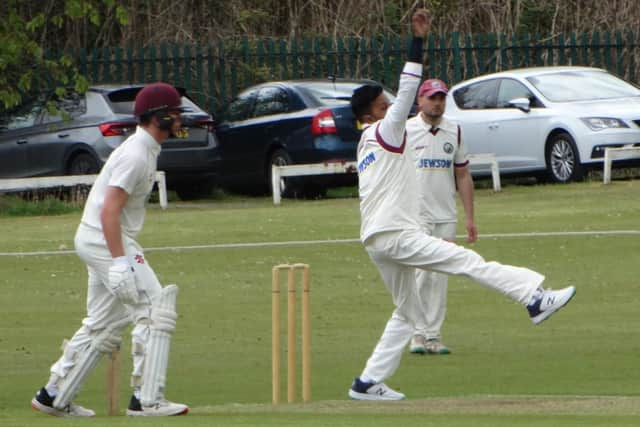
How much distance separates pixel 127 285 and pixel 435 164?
3.92 m

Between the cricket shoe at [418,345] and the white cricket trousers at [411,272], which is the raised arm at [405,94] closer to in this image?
the white cricket trousers at [411,272]

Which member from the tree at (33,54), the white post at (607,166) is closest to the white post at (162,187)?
the tree at (33,54)

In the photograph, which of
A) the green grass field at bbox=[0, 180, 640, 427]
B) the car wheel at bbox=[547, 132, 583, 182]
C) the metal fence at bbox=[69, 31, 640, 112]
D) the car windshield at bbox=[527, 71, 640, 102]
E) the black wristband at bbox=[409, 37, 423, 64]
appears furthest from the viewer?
the metal fence at bbox=[69, 31, 640, 112]

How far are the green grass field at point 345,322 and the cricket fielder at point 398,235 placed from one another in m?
0.41

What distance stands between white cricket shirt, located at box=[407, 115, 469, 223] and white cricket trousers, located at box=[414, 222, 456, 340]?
71 mm

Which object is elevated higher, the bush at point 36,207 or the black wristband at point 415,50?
the black wristband at point 415,50

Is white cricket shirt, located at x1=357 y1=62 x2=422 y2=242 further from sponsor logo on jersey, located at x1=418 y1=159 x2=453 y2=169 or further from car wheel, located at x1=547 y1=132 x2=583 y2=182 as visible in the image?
car wheel, located at x1=547 y1=132 x2=583 y2=182

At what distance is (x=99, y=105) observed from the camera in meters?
24.0

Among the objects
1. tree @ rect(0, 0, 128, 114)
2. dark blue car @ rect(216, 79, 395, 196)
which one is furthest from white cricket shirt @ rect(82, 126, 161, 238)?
dark blue car @ rect(216, 79, 395, 196)

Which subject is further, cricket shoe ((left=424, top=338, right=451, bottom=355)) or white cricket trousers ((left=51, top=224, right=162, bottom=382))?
cricket shoe ((left=424, top=338, right=451, bottom=355))

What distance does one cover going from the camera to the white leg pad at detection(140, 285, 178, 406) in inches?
349

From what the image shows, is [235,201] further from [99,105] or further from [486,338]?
[486,338]

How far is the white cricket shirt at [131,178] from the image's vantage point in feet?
29.3

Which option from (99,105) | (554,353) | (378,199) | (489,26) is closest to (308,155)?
(99,105)
